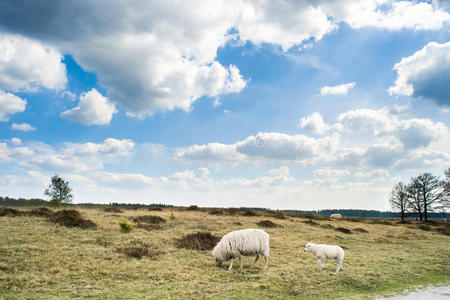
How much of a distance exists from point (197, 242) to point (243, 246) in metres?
4.91

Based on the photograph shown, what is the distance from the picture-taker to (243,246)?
1157 centimetres

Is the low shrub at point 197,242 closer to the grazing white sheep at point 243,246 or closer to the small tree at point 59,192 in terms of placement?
the grazing white sheep at point 243,246

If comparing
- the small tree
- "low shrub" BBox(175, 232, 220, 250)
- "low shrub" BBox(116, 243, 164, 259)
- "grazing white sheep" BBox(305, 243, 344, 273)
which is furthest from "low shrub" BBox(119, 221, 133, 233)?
the small tree

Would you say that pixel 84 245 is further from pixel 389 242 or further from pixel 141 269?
pixel 389 242

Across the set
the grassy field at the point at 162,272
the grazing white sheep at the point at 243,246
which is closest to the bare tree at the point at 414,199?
the grassy field at the point at 162,272

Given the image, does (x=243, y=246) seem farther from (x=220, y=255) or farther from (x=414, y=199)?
(x=414, y=199)

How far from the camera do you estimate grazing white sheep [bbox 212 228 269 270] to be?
11555mm

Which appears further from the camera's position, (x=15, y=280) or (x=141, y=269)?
(x=141, y=269)

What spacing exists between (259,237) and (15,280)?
903cm

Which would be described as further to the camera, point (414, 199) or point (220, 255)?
point (414, 199)

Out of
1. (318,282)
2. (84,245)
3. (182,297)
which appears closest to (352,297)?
(318,282)

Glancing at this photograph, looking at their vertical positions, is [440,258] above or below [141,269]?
below

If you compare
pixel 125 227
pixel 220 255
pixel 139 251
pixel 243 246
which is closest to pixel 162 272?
pixel 220 255

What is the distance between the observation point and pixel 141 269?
1075cm
